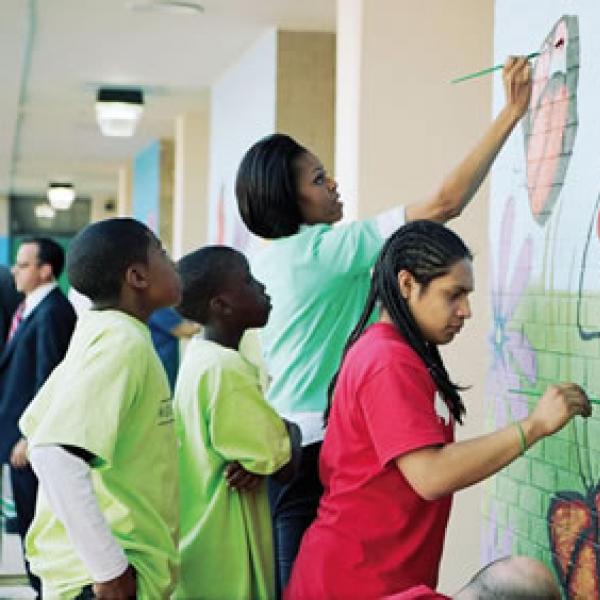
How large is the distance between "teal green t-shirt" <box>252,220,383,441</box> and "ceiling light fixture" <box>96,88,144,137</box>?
5580 mm

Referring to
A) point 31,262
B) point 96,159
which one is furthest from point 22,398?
point 96,159

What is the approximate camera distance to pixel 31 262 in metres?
5.62

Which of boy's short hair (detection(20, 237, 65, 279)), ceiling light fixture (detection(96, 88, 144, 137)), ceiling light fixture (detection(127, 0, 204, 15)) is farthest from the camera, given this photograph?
ceiling light fixture (detection(96, 88, 144, 137))

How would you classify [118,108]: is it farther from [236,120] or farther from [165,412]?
[165,412]

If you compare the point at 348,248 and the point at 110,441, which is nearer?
the point at 110,441

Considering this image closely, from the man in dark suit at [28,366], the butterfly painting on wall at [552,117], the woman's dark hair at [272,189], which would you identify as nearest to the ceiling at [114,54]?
the man in dark suit at [28,366]

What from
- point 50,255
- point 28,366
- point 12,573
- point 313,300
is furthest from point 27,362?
point 313,300

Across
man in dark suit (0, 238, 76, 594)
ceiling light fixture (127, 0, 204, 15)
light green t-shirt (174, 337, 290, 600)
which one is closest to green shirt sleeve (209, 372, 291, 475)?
light green t-shirt (174, 337, 290, 600)

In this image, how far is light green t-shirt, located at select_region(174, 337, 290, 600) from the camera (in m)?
2.84

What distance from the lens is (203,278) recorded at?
9.96ft

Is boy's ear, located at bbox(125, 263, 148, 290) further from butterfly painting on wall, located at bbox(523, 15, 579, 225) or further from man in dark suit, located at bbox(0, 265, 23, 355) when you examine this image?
man in dark suit, located at bbox(0, 265, 23, 355)

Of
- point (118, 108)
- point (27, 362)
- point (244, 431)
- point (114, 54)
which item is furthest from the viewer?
point (118, 108)

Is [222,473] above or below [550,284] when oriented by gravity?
below

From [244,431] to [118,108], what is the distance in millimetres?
5906
